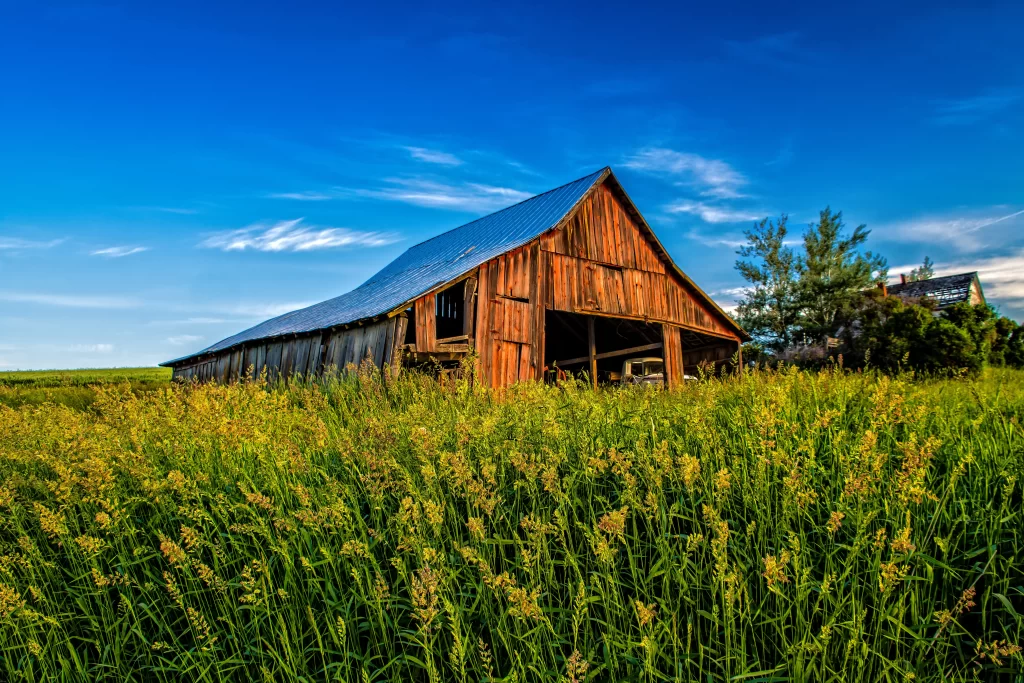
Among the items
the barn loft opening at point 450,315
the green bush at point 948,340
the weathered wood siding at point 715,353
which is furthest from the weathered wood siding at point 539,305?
the green bush at point 948,340

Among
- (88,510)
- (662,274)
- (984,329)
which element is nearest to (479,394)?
(88,510)

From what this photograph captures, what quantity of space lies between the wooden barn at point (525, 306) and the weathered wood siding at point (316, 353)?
0.05 meters

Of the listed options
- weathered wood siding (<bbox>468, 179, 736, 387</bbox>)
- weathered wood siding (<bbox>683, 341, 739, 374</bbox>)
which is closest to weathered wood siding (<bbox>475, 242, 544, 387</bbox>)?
weathered wood siding (<bbox>468, 179, 736, 387</bbox>)

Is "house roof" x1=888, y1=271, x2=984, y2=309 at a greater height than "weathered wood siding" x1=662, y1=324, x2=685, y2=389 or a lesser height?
greater

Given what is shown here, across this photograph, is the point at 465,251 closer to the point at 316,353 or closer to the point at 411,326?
the point at 316,353

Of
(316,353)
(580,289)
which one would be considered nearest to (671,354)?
(580,289)

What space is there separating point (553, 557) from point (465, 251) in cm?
1899

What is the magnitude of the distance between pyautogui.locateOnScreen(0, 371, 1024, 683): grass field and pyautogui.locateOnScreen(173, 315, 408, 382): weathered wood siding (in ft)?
21.4

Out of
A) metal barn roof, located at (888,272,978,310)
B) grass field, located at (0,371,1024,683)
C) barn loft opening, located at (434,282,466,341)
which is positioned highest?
metal barn roof, located at (888,272,978,310)

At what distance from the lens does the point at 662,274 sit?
73.6 feet

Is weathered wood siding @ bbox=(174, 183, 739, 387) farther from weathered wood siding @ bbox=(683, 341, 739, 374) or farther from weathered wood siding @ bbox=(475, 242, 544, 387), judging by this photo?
weathered wood siding @ bbox=(683, 341, 739, 374)

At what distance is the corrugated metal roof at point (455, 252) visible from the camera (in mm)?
17703

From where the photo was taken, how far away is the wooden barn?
1664 cm

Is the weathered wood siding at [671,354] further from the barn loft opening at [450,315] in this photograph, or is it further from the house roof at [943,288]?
the house roof at [943,288]
